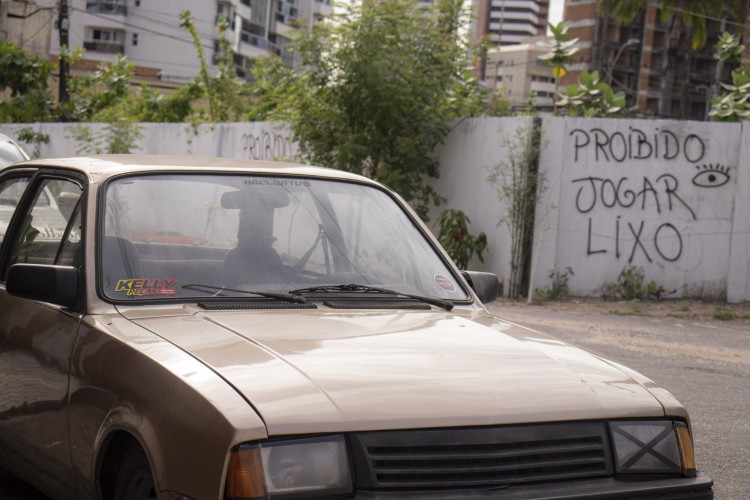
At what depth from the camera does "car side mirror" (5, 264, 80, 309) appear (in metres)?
3.85

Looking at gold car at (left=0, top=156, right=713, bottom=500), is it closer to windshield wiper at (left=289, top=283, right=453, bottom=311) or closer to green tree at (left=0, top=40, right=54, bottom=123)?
windshield wiper at (left=289, top=283, right=453, bottom=311)

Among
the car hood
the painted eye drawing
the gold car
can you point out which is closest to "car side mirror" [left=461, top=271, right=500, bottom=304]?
the gold car

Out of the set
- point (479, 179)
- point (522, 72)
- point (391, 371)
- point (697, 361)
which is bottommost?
point (697, 361)

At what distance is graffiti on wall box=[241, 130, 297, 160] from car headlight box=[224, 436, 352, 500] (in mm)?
15761

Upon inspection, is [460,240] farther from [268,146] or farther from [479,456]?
[479,456]

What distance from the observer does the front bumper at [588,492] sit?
2.95 metres

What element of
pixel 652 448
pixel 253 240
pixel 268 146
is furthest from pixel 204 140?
pixel 652 448

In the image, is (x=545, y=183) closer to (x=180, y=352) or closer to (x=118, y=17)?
(x=180, y=352)

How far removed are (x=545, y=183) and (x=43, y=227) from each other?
10.8 m

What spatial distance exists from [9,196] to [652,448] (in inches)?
126

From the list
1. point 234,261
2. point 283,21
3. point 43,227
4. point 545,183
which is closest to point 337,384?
point 234,261

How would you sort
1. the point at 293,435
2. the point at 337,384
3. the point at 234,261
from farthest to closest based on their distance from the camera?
the point at 234,261 < the point at 337,384 < the point at 293,435

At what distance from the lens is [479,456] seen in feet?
9.96

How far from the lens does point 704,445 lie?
6523 mm
